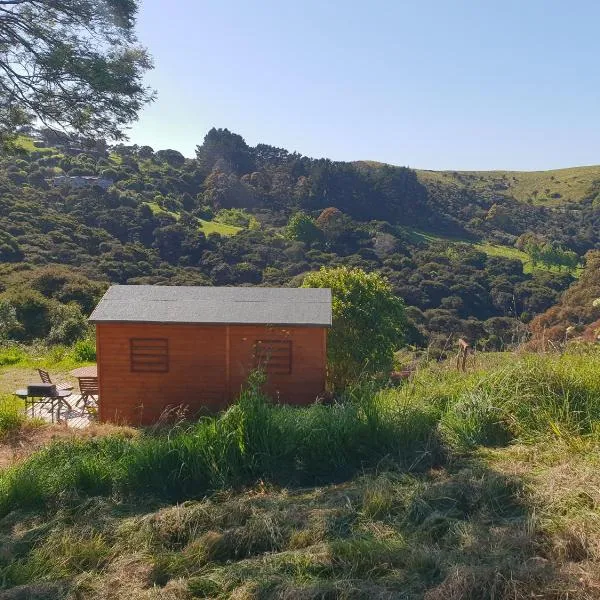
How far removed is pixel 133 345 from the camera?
410 inches

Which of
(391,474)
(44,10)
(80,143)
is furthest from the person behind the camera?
(80,143)

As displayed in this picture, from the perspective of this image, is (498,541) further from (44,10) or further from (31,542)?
(44,10)

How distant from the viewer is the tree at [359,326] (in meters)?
12.9

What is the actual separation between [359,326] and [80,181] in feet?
142

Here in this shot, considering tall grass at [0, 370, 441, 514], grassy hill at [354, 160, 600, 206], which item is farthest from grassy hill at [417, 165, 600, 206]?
tall grass at [0, 370, 441, 514]

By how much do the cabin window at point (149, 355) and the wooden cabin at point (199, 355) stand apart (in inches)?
0.7

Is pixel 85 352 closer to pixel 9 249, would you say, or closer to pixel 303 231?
pixel 9 249

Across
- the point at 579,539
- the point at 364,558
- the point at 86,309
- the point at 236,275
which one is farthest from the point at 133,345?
the point at 236,275

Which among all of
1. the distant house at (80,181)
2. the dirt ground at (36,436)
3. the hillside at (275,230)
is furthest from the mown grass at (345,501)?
the distant house at (80,181)

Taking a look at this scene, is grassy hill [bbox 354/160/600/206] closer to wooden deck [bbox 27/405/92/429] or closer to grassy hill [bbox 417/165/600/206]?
grassy hill [bbox 417/165/600/206]

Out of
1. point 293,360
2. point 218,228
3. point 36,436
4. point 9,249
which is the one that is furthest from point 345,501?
point 218,228

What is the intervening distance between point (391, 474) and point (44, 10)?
258 inches

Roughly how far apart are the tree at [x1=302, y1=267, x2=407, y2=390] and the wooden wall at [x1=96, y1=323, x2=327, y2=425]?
196 centimetres

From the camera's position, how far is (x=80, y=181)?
2002 inches
